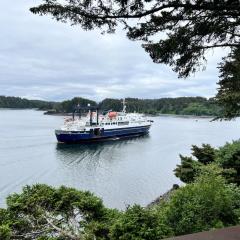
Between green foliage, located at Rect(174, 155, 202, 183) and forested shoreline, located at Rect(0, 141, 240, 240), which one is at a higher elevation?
forested shoreline, located at Rect(0, 141, 240, 240)

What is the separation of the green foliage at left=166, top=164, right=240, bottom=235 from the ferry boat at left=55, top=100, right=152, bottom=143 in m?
55.3

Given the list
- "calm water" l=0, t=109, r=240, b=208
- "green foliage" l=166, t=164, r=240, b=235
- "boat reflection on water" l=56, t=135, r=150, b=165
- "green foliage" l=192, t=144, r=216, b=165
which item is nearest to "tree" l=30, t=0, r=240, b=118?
"green foliage" l=166, t=164, r=240, b=235

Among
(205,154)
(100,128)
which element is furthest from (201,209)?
(100,128)

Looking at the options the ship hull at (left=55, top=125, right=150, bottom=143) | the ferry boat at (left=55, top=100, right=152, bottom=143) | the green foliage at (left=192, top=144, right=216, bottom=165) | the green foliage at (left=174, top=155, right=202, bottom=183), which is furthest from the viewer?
the ferry boat at (left=55, top=100, right=152, bottom=143)

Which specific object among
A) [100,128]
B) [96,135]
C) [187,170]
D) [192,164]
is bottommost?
[96,135]

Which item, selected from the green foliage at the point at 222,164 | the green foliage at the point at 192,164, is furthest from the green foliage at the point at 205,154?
the green foliage at the point at 222,164

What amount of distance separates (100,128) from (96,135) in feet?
5.70

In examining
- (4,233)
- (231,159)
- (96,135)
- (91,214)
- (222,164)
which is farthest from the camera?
(96,135)

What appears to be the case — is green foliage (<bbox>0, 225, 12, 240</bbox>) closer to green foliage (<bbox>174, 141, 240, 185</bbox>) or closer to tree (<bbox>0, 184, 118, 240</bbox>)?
tree (<bbox>0, 184, 118, 240</bbox>)

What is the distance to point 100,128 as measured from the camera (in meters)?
71.2

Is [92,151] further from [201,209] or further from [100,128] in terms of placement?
[201,209]

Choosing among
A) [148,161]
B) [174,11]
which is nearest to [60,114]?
[148,161]

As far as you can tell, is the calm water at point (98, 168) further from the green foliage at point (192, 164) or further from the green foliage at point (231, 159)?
the green foliage at point (231, 159)

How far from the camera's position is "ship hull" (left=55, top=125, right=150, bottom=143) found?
65125 mm
